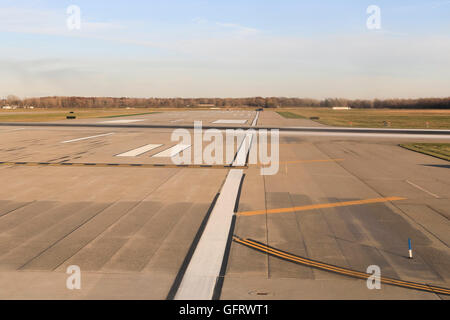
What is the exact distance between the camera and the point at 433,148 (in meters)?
38.2

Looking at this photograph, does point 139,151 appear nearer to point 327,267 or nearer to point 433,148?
point 327,267

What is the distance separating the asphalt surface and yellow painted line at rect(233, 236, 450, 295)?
0.24 m

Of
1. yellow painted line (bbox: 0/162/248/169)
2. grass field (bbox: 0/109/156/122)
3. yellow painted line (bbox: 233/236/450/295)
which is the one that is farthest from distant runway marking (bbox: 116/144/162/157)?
grass field (bbox: 0/109/156/122)

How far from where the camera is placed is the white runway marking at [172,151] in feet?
106

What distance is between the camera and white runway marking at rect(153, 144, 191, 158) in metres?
32.2

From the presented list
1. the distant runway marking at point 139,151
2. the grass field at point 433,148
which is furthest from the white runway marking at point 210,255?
the grass field at point 433,148

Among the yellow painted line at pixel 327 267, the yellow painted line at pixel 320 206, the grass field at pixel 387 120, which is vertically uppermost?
the grass field at pixel 387 120

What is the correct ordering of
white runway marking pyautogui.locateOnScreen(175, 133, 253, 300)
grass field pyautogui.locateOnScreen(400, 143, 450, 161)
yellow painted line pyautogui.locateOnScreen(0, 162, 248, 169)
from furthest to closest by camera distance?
grass field pyautogui.locateOnScreen(400, 143, 450, 161), yellow painted line pyautogui.locateOnScreen(0, 162, 248, 169), white runway marking pyautogui.locateOnScreen(175, 133, 253, 300)

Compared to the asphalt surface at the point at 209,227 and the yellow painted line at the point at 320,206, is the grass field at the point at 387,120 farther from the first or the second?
the yellow painted line at the point at 320,206

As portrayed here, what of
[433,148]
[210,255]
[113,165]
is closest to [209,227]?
[210,255]

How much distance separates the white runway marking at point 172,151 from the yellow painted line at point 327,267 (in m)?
20.0

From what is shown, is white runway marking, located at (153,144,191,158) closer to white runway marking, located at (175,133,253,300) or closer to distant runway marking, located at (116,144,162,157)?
distant runway marking, located at (116,144,162,157)

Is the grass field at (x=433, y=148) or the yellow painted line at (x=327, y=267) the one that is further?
the grass field at (x=433, y=148)
